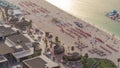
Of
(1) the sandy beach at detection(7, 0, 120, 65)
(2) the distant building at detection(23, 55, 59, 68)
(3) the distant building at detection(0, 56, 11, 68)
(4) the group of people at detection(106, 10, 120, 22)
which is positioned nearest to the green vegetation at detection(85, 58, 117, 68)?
(1) the sandy beach at detection(7, 0, 120, 65)

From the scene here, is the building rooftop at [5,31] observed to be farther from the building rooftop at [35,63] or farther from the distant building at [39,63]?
the building rooftop at [35,63]

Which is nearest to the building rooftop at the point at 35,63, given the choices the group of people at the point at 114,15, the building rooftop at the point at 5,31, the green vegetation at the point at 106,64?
the green vegetation at the point at 106,64

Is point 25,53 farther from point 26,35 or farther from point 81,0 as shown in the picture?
point 81,0

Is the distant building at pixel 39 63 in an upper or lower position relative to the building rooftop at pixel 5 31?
lower

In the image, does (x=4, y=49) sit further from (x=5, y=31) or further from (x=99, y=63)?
(x=99, y=63)

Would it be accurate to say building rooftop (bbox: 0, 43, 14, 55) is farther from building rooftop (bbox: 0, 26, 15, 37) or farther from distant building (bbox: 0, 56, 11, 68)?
building rooftop (bbox: 0, 26, 15, 37)
